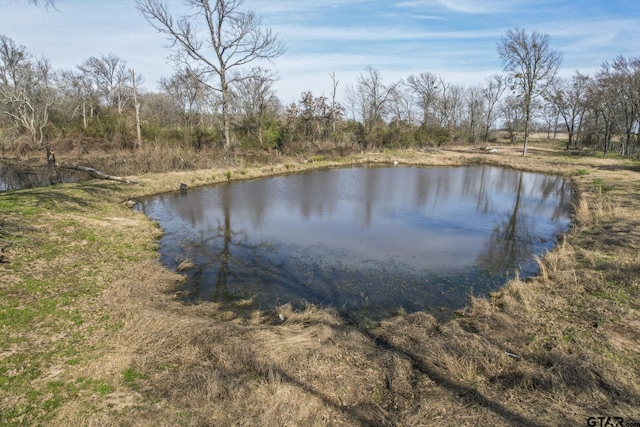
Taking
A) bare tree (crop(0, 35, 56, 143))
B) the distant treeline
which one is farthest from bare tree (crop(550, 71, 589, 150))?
bare tree (crop(0, 35, 56, 143))

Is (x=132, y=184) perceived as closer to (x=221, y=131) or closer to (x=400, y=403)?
(x=221, y=131)

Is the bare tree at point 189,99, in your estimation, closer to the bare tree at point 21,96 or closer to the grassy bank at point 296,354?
the bare tree at point 21,96

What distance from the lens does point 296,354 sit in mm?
4145

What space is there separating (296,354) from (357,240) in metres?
5.21

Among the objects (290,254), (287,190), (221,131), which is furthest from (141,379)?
(221,131)

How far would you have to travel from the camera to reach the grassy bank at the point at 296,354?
Answer: 3275mm

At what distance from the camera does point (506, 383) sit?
3723 mm

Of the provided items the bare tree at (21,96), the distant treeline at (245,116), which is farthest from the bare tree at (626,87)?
the bare tree at (21,96)

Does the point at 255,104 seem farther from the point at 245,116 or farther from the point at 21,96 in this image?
the point at 21,96

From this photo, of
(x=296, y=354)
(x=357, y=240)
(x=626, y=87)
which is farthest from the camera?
(x=626, y=87)

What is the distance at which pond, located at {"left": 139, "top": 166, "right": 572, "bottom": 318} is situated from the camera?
254 inches

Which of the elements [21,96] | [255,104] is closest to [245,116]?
[255,104]

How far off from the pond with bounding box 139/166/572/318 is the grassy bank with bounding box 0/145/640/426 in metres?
0.77

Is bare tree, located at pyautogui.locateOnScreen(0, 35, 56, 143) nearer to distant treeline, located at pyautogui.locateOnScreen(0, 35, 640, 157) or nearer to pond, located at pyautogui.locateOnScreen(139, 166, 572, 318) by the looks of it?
distant treeline, located at pyautogui.locateOnScreen(0, 35, 640, 157)
